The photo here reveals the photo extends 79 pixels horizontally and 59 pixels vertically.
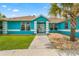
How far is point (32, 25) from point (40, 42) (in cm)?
44

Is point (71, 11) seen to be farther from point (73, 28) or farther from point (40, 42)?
point (40, 42)

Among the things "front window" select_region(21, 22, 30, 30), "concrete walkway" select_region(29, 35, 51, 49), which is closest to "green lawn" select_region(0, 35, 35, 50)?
"concrete walkway" select_region(29, 35, 51, 49)

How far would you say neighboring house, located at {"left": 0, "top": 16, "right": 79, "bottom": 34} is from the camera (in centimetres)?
592

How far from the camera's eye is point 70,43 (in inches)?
229

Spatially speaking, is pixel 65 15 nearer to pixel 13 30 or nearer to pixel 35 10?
pixel 35 10

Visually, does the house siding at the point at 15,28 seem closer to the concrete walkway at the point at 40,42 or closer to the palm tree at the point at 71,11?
the concrete walkway at the point at 40,42

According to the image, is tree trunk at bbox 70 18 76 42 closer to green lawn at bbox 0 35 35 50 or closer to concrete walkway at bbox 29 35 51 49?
concrete walkway at bbox 29 35 51 49

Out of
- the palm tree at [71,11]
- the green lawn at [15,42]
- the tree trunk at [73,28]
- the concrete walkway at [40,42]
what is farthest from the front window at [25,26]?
the tree trunk at [73,28]

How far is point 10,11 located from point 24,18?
1.21ft

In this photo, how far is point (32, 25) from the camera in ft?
19.7

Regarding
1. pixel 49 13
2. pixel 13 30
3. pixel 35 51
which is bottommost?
pixel 35 51

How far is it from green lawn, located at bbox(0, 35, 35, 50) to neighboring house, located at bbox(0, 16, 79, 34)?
12 cm

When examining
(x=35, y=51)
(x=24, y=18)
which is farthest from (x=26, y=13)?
(x=35, y=51)

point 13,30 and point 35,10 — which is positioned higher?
point 35,10
